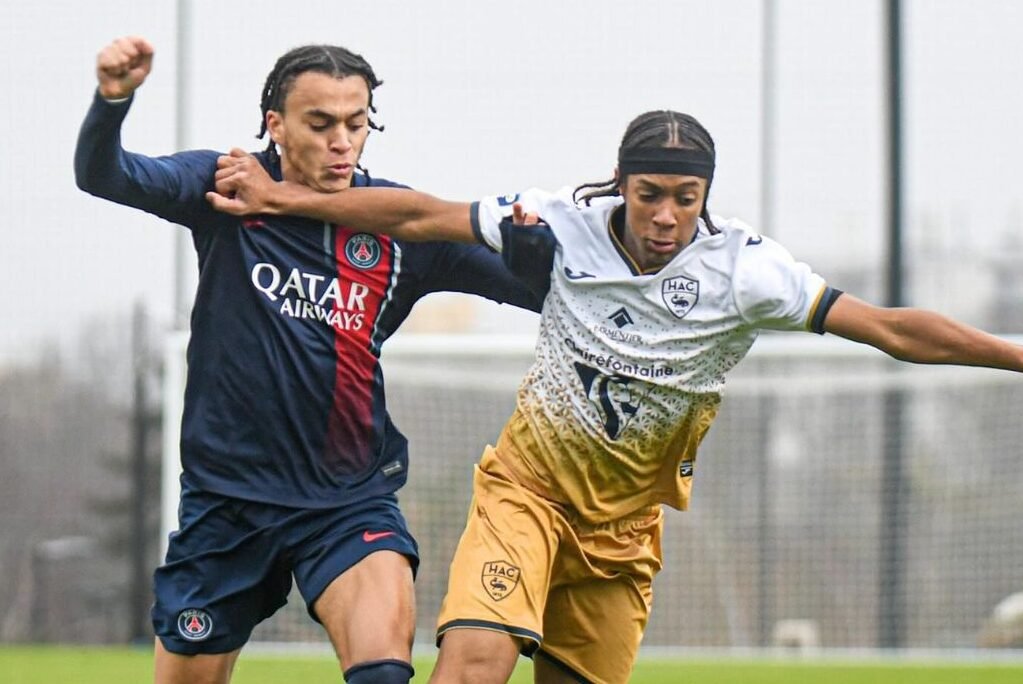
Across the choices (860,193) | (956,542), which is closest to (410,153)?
(860,193)

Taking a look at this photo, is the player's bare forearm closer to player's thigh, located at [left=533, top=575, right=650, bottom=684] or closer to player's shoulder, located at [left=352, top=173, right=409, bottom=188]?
player's shoulder, located at [left=352, top=173, right=409, bottom=188]

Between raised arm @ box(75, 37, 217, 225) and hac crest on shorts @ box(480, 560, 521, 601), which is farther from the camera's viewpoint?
hac crest on shorts @ box(480, 560, 521, 601)

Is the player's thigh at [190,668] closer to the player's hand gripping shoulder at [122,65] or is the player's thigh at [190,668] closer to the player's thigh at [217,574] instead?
the player's thigh at [217,574]

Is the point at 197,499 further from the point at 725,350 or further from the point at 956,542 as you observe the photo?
the point at 956,542

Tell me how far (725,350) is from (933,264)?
7.47m

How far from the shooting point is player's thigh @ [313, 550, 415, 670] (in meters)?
4.38

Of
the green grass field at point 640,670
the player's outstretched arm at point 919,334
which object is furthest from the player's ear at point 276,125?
the green grass field at point 640,670

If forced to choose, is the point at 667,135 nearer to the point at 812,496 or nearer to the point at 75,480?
the point at 812,496

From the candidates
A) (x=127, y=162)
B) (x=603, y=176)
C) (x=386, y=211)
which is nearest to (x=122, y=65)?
(x=127, y=162)

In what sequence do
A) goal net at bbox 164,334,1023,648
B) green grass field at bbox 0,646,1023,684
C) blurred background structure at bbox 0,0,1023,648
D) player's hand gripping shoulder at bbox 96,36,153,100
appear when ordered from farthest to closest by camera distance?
blurred background structure at bbox 0,0,1023,648, goal net at bbox 164,334,1023,648, green grass field at bbox 0,646,1023,684, player's hand gripping shoulder at bbox 96,36,153,100

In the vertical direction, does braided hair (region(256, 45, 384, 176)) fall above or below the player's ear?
above

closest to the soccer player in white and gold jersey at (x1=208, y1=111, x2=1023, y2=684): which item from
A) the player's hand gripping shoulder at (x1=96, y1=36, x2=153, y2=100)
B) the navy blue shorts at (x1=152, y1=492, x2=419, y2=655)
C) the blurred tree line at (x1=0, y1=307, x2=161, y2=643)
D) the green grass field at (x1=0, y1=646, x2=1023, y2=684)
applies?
the navy blue shorts at (x1=152, y1=492, x2=419, y2=655)

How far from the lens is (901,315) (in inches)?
182

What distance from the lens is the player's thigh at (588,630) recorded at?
5.02 m
